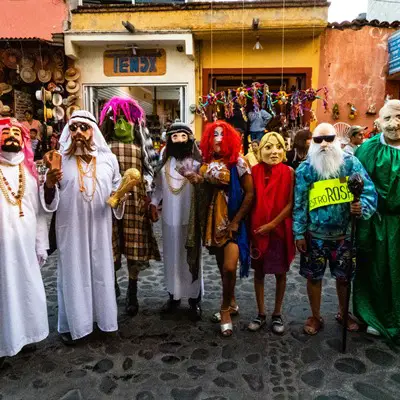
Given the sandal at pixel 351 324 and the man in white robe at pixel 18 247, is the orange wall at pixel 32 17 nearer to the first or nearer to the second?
the man in white robe at pixel 18 247

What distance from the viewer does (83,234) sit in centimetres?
345

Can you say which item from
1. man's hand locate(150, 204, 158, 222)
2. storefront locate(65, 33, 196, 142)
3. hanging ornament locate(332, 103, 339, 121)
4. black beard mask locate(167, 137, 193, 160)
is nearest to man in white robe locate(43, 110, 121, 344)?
man's hand locate(150, 204, 158, 222)

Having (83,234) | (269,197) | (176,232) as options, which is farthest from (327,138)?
(83,234)

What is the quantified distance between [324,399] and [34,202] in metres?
2.71

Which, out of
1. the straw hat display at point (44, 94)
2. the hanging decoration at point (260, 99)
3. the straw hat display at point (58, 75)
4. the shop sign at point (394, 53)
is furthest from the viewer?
the straw hat display at point (58, 75)

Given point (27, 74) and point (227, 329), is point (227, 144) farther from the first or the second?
point (27, 74)

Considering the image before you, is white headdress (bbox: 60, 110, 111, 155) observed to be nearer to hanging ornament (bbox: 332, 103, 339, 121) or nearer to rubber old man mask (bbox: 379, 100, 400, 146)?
rubber old man mask (bbox: 379, 100, 400, 146)

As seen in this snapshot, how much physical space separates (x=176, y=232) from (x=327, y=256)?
1.47 metres

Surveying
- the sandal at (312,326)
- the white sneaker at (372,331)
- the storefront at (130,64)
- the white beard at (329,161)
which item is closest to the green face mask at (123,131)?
the white beard at (329,161)

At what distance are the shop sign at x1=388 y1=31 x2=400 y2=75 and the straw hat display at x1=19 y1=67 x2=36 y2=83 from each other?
919cm

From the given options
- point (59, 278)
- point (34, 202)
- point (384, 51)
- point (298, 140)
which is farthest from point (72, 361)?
point (384, 51)

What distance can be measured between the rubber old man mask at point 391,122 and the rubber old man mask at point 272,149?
0.92 meters

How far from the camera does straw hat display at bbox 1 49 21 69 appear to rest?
33.3 feet

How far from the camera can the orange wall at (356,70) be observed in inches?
399
